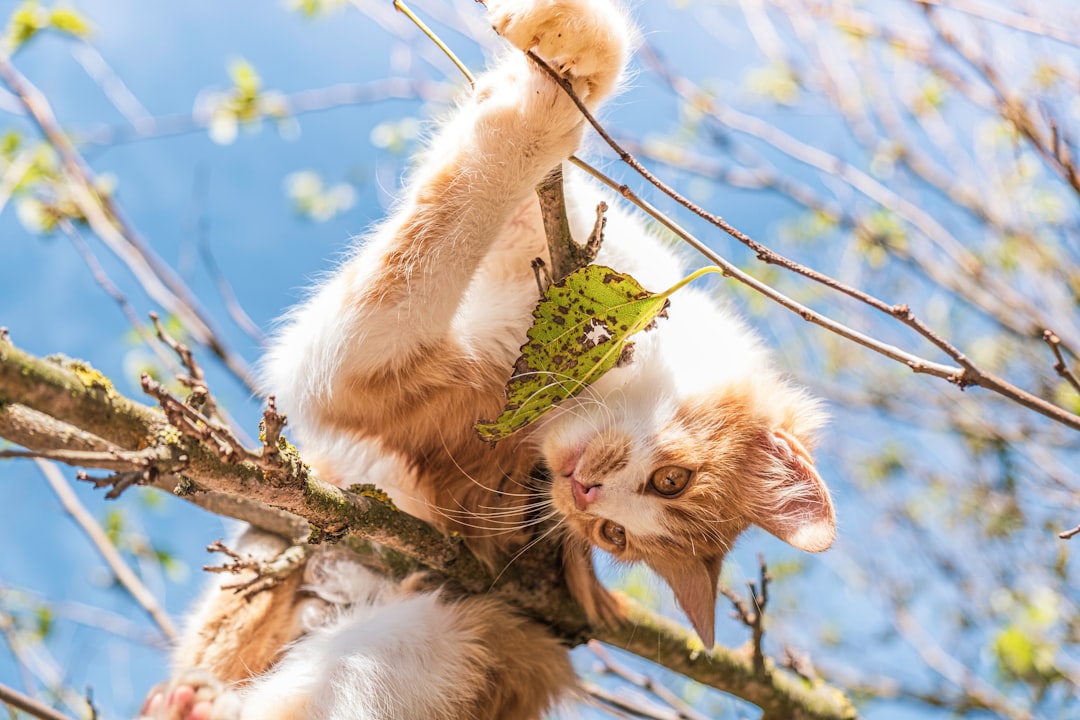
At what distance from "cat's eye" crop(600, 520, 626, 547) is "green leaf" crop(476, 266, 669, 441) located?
0.69 m

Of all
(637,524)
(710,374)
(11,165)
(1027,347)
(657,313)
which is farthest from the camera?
(1027,347)

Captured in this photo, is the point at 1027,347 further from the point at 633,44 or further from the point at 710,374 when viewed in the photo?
the point at 633,44

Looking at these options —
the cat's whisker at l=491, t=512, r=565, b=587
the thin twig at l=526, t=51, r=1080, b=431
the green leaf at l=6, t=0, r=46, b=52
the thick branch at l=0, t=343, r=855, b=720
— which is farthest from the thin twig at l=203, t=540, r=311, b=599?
the green leaf at l=6, t=0, r=46, b=52

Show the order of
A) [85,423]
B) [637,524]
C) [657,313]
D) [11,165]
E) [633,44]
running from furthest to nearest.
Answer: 1. [11,165]
2. [637,524]
3. [633,44]
4. [657,313]
5. [85,423]

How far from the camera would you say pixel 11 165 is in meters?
3.03

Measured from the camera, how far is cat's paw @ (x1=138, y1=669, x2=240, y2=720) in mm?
2020

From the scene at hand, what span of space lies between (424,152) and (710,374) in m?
0.89

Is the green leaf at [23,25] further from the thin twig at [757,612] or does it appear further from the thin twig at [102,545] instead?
the thin twig at [757,612]

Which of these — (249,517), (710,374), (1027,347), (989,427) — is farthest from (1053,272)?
(249,517)

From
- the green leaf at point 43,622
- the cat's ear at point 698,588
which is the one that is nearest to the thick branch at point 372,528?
the cat's ear at point 698,588

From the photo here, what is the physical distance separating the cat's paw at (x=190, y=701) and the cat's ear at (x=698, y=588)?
3.60 feet

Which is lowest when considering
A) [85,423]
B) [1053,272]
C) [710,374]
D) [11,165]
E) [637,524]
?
[637,524]

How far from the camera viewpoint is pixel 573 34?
1.57 m

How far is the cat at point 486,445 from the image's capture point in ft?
5.90
